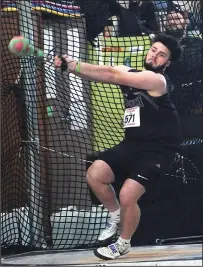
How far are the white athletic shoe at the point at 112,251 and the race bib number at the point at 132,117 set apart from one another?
81 centimetres

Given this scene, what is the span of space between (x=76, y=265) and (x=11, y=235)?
4.12 ft

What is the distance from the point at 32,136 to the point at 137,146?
936 mm

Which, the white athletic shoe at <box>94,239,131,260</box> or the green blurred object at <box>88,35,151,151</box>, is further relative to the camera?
the green blurred object at <box>88,35,151,151</box>

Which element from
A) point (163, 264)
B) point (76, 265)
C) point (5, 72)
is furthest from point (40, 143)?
point (163, 264)

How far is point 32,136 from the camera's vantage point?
4984 mm

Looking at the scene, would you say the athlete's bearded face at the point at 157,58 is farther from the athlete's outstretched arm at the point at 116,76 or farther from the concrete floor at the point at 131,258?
the concrete floor at the point at 131,258

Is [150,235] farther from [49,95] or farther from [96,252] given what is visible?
[49,95]

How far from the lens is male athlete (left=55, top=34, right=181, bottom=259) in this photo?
429cm

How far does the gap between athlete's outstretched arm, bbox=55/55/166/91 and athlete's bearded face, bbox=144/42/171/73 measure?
0.12 metres

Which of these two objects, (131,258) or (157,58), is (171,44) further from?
(131,258)

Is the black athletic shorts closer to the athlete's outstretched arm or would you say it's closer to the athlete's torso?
the athlete's torso

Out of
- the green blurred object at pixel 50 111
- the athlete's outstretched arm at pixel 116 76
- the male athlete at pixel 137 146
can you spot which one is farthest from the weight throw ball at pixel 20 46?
the green blurred object at pixel 50 111

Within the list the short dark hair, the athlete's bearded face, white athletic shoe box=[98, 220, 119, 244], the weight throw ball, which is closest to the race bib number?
the athlete's bearded face

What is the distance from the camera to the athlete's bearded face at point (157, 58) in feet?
14.9
